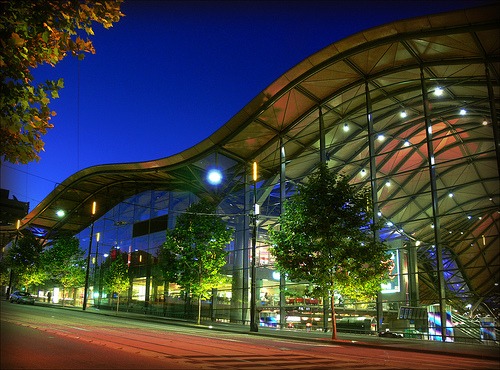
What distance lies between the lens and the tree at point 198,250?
3422 cm

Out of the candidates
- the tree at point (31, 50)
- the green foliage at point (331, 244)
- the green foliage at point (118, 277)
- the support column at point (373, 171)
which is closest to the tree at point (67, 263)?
the green foliage at point (118, 277)

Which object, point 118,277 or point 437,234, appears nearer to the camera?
point 437,234

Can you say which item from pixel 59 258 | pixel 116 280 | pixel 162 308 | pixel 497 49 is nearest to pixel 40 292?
pixel 59 258

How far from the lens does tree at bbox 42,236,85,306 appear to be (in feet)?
186

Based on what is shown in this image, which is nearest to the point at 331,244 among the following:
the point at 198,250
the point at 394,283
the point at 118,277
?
the point at 394,283

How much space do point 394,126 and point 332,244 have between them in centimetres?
1060

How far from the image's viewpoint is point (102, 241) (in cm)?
5450

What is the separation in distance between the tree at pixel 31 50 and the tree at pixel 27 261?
62.2m

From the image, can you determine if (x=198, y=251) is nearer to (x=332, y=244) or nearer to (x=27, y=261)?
(x=332, y=244)

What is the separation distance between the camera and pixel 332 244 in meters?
23.5

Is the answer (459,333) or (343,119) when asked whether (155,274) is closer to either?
(343,119)

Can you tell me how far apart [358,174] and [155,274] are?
909 inches

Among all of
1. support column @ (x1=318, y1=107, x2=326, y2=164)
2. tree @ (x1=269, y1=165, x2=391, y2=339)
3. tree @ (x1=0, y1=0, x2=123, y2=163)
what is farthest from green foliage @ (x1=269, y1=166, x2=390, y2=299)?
tree @ (x1=0, y1=0, x2=123, y2=163)

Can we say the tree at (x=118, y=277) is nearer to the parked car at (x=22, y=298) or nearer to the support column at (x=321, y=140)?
the parked car at (x=22, y=298)
